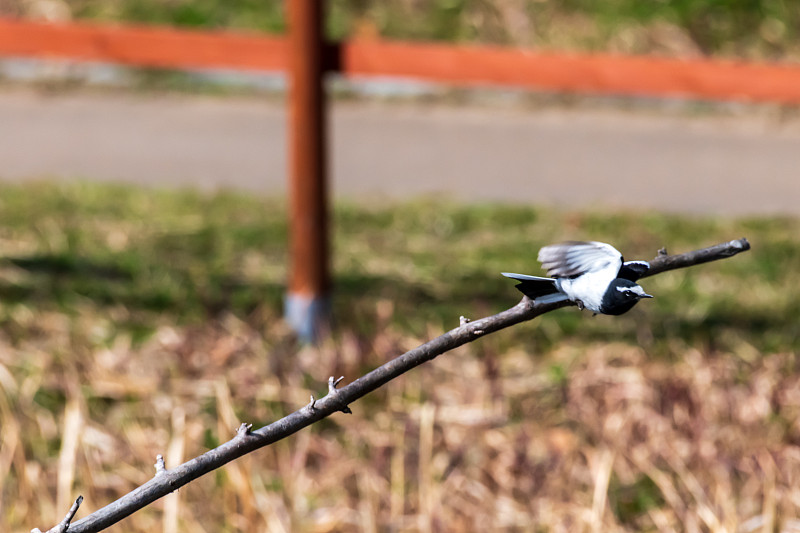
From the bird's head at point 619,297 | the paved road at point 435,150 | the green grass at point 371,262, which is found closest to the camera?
the bird's head at point 619,297

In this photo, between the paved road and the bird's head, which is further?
the paved road

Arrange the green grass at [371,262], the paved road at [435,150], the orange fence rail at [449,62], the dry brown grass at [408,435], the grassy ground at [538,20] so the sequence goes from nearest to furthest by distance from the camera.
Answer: the dry brown grass at [408,435] < the orange fence rail at [449,62] < the green grass at [371,262] < the paved road at [435,150] < the grassy ground at [538,20]

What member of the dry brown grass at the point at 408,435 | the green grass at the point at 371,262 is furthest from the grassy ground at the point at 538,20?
the dry brown grass at the point at 408,435

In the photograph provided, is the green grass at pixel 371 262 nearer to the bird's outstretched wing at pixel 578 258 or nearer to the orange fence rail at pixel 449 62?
the orange fence rail at pixel 449 62

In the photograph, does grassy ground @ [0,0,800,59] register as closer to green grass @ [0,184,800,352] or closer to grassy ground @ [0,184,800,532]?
green grass @ [0,184,800,352]

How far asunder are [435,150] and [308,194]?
316 centimetres

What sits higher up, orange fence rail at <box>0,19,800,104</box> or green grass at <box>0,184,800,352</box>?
orange fence rail at <box>0,19,800,104</box>

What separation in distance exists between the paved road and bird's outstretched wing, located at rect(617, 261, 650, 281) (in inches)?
185

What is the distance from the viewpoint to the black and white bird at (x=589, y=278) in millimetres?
621

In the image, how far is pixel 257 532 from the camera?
2080 mm

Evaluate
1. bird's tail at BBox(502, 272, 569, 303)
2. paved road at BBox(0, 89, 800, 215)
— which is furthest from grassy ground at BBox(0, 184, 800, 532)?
bird's tail at BBox(502, 272, 569, 303)

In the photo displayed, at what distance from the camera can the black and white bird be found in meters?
0.62

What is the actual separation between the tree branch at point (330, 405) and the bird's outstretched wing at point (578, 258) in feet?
0.11

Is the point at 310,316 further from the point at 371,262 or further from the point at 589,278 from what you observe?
the point at 589,278
